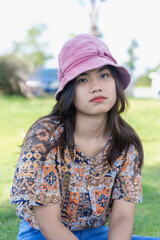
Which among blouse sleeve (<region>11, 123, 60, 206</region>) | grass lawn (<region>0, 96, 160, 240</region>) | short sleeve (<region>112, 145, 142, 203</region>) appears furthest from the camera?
grass lawn (<region>0, 96, 160, 240</region>)

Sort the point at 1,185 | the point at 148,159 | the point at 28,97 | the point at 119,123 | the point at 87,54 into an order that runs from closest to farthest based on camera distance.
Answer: the point at 87,54
the point at 119,123
the point at 1,185
the point at 148,159
the point at 28,97

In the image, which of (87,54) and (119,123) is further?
(119,123)

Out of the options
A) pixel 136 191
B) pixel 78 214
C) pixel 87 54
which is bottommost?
pixel 78 214

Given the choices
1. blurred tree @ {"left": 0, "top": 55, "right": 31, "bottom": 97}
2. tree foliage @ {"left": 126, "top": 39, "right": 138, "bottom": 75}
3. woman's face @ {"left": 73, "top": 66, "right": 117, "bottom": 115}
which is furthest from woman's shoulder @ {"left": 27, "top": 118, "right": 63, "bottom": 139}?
tree foliage @ {"left": 126, "top": 39, "right": 138, "bottom": 75}

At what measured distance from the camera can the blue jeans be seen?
2.02m

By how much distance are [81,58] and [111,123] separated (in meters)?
0.47

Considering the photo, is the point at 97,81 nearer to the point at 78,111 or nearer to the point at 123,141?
the point at 78,111

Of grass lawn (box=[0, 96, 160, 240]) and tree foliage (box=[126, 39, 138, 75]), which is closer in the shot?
grass lawn (box=[0, 96, 160, 240])

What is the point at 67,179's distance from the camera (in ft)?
6.30

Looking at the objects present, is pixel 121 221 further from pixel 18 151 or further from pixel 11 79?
pixel 11 79

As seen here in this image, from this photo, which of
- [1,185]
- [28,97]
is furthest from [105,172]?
[28,97]

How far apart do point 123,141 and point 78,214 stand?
499 millimetres

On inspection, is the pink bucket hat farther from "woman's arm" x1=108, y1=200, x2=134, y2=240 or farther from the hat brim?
"woman's arm" x1=108, y1=200, x2=134, y2=240

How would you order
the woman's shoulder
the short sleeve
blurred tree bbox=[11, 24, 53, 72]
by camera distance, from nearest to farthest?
the woman's shoulder
the short sleeve
blurred tree bbox=[11, 24, 53, 72]
